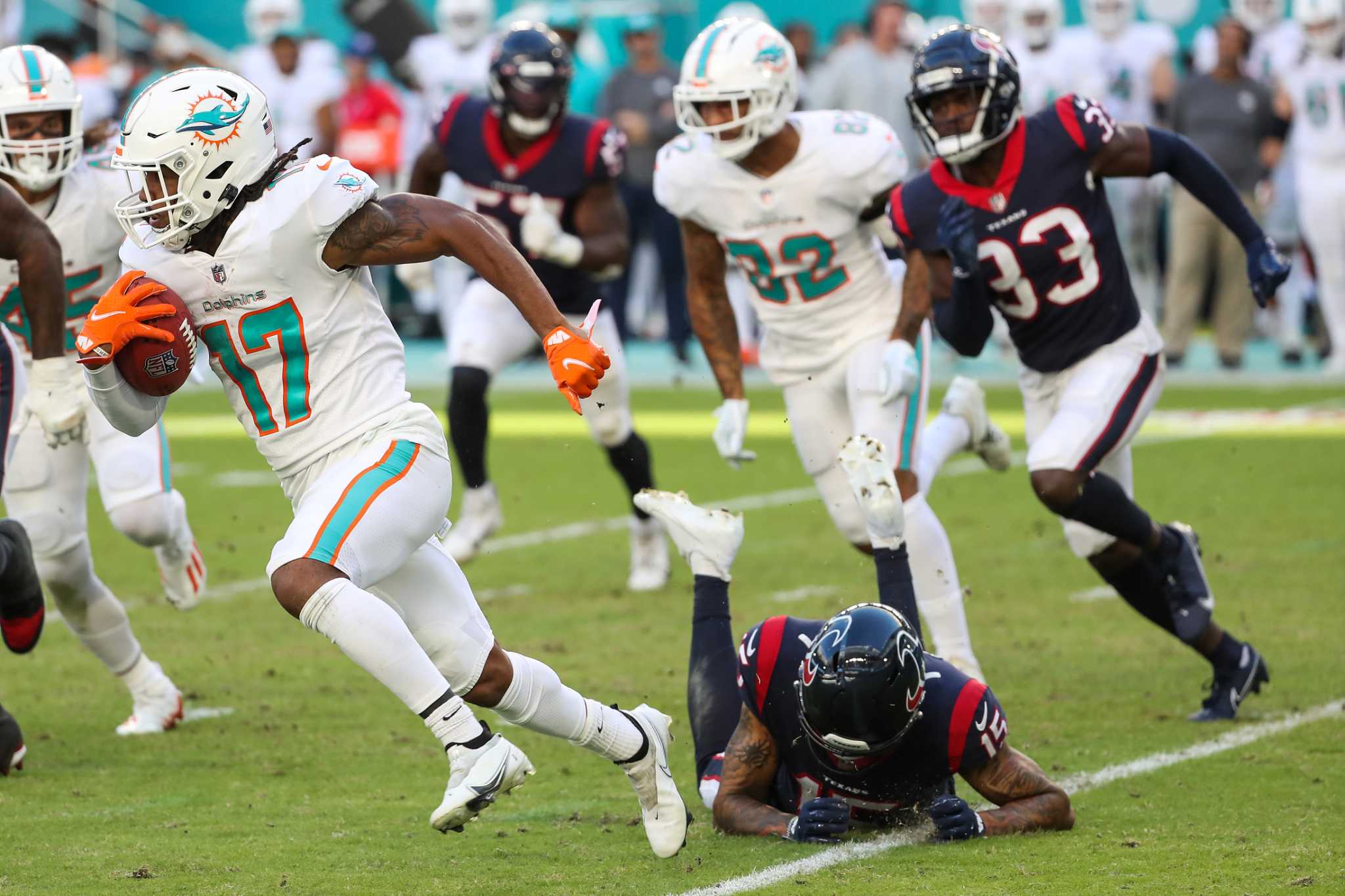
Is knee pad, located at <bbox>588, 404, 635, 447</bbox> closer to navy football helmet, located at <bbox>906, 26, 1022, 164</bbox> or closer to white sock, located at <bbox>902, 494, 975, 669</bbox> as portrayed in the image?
white sock, located at <bbox>902, 494, 975, 669</bbox>

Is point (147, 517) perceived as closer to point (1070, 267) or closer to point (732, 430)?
point (732, 430)

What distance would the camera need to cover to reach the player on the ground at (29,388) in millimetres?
4988

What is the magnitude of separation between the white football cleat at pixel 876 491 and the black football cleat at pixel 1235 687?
1209 millimetres

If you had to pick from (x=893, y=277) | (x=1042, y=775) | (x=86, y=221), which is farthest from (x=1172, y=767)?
(x=86, y=221)

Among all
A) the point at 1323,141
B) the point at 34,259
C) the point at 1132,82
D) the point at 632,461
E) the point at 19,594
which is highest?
the point at 34,259

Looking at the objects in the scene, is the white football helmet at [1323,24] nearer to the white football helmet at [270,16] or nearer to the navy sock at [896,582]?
the white football helmet at [270,16]

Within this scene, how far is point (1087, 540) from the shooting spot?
5.52m

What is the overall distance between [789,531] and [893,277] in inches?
104

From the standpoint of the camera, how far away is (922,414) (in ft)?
18.8

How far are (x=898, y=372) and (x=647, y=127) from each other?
8.61m

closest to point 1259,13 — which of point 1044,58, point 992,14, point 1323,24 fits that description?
point 1044,58

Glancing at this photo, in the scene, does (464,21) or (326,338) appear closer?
(326,338)

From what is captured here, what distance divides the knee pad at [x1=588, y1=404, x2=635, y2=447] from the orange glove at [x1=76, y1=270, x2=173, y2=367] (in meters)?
3.45

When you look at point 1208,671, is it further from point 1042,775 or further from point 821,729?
point 821,729
